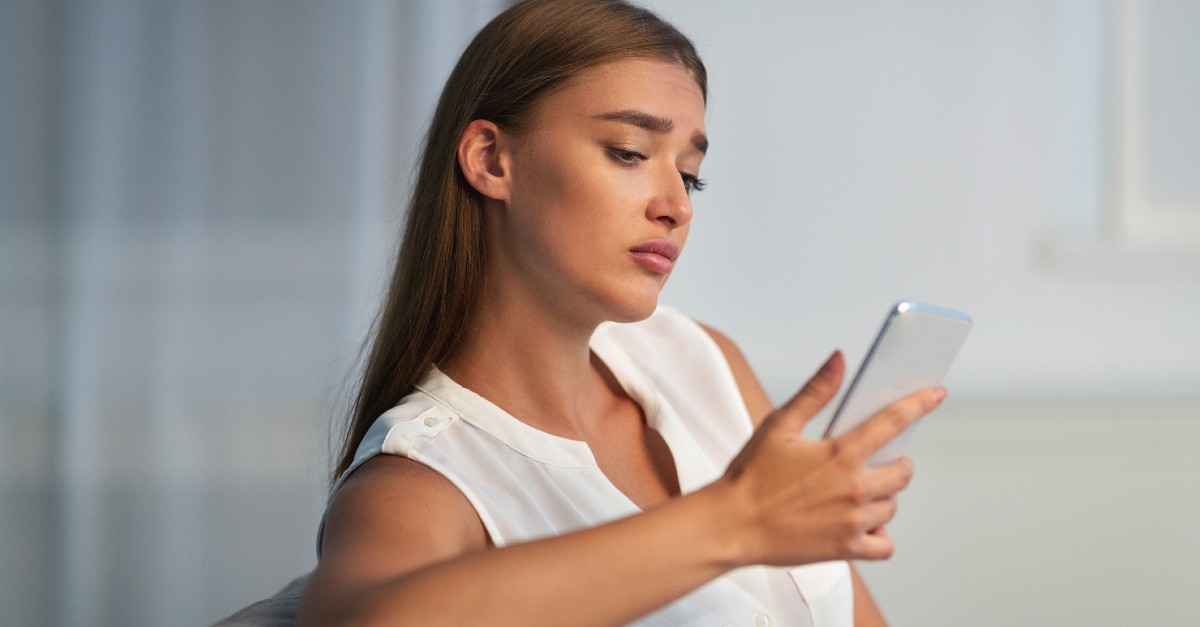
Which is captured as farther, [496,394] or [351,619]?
[496,394]

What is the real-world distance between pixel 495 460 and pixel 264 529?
143cm

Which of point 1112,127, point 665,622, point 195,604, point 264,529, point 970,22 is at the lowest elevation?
point 195,604

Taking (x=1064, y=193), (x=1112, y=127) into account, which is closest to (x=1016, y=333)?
(x=1064, y=193)

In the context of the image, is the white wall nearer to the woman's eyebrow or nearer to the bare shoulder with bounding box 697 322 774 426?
the bare shoulder with bounding box 697 322 774 426

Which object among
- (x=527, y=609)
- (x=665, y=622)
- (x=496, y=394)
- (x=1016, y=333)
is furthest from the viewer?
(x=1016, y=333)

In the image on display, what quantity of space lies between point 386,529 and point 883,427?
16.5 inches

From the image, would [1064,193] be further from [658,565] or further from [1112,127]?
[658,565]

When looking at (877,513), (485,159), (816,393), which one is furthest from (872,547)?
(485,159)

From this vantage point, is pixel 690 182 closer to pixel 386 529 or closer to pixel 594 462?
pixel 594 462

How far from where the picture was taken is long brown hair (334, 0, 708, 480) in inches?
48.6

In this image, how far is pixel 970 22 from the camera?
229 cm

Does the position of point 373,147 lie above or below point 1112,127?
below

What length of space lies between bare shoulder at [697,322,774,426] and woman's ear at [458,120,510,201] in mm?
482

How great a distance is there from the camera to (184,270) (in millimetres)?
2371
